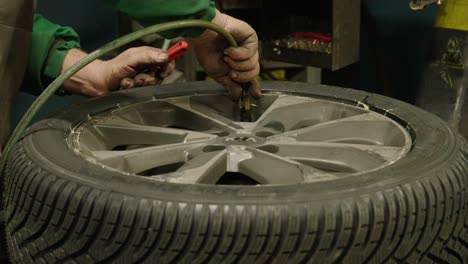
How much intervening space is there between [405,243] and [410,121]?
0.33m

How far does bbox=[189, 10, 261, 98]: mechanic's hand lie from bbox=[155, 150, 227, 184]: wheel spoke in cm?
24

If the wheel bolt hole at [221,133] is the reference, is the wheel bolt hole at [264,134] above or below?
above

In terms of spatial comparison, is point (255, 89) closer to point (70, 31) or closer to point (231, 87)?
point (231, 87)

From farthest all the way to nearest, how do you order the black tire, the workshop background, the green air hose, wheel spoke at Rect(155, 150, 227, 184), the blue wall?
the blue wall < the workshop background < the green air hose < wheel spoke at Rect(155, 150, 227, 184) < the black tire

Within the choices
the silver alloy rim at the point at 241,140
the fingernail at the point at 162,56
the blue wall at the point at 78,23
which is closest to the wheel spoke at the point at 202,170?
the silver alloy rim at the point at 241,140

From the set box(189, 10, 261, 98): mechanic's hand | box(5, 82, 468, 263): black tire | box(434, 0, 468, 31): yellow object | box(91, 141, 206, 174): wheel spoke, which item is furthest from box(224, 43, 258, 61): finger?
box(434, 0, 468, 31): yellow object

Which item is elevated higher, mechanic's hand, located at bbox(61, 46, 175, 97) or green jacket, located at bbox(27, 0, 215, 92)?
green jacket, located at bbox(27, 0, 215, 92)

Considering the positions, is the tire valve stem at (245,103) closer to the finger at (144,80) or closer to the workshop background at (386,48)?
the finger at (144,80)

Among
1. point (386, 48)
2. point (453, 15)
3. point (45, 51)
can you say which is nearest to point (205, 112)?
point (45, 51)

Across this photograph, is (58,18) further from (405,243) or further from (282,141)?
(405,243)

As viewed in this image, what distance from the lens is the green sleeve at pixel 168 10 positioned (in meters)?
1.05

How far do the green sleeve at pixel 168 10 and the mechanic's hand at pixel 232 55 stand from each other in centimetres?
6

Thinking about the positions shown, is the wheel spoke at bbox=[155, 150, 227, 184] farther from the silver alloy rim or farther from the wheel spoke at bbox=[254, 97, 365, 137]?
the wheel spoke at bbox=[254, 97, 365, 137]

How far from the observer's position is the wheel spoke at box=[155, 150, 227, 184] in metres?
0.87
